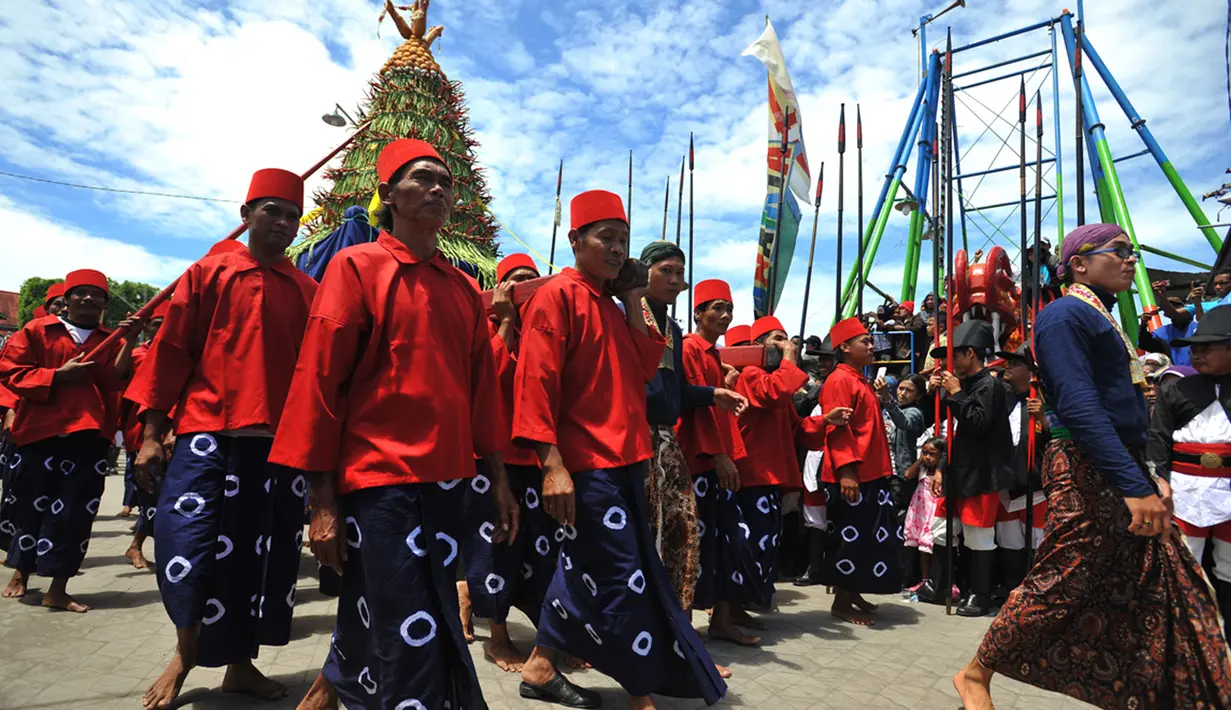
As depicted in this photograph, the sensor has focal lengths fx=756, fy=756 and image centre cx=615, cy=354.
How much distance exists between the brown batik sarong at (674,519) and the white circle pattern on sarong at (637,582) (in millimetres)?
688

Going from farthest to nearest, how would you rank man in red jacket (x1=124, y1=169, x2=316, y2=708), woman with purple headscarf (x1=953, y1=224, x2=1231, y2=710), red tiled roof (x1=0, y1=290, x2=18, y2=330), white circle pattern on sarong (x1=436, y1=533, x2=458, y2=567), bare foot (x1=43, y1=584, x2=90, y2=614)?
red tiled roof (x1=0, y1=290, x2=18, y2=330) → bare foot (x1=43, y1=584, x2=90, y2=614) → man in red jacket (x1=124, y1=169, x2=316, y2=708) → woman with purple headscarf (x1=953, y1=224, x2=1231, y2=710) → white circle pattern on sarong (x1=436, y1=533, x2=458, y2=567)

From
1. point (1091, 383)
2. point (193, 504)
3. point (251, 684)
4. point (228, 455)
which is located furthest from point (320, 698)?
point (1091, 383)

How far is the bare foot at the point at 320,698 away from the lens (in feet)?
9.05

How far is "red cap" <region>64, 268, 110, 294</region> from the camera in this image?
5227mm

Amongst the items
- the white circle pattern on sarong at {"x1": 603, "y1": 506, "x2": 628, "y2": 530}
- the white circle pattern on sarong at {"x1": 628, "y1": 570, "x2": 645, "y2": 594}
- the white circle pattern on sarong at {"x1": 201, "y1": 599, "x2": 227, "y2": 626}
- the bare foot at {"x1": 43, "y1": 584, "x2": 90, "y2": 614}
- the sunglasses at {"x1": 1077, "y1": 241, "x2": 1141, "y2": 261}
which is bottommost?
the bare foot at {"x1": 43, "y1": 584, "x2": 90, "y2": 614}

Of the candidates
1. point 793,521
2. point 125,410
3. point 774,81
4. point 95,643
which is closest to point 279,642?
point 95,643

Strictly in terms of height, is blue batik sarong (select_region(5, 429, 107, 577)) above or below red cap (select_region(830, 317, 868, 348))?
below

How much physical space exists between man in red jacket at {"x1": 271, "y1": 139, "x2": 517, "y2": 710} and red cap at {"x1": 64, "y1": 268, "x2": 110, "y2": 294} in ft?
13.1

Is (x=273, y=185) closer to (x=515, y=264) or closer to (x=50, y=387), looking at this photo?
(x=515, y=264)

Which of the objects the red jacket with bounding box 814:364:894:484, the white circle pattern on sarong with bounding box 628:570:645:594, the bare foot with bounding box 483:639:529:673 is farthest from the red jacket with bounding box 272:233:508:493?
the red jacket with bounding box 814:364:894:484

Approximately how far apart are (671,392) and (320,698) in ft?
6.34

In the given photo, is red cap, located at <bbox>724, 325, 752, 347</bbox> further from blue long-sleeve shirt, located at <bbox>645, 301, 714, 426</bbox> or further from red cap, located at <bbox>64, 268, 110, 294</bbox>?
red cap, located at <bbox>64, 268, 110, 294</bbox>

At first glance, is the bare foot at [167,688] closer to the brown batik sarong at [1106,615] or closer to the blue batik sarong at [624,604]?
the blue batik sarong at [624,604]

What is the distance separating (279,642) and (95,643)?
5.01 feet
